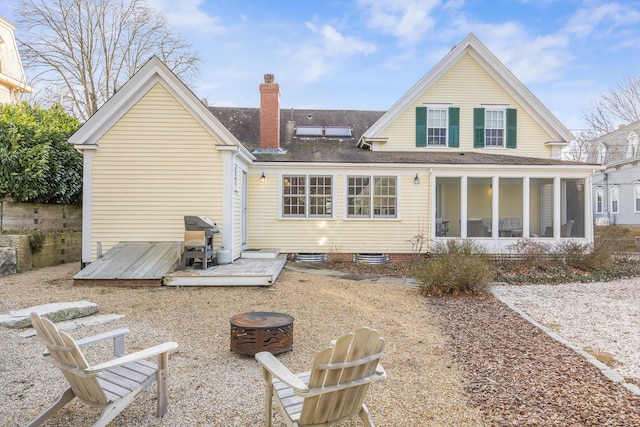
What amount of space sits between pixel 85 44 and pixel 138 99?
15.3 metres

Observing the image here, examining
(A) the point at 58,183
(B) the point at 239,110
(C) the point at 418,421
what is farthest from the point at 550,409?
(B) the point at 239,110

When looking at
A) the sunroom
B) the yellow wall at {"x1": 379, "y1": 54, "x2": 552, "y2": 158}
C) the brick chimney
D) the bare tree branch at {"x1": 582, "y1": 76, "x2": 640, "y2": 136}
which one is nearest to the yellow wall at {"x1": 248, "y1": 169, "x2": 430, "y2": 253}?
the sunroom

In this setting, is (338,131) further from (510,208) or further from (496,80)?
(510,208)

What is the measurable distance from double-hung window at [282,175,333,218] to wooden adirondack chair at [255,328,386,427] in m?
10.9

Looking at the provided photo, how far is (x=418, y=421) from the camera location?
338 centimetres

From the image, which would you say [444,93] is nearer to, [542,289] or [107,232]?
[542,289]

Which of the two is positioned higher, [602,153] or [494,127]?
[602,153]

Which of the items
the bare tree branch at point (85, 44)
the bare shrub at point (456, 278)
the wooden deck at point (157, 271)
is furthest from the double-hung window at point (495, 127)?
the bare tree branch at point (85, 44)

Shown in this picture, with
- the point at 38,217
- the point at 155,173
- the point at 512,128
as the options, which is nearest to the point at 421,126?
the point at 512,128

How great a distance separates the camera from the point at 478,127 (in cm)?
1566

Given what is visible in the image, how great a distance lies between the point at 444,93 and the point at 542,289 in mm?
9060

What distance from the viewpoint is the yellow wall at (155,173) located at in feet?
35.3

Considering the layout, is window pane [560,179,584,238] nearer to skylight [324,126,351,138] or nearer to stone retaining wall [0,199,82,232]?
skylight [324,126,351,138]

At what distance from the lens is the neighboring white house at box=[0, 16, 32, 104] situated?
65.0 ft
